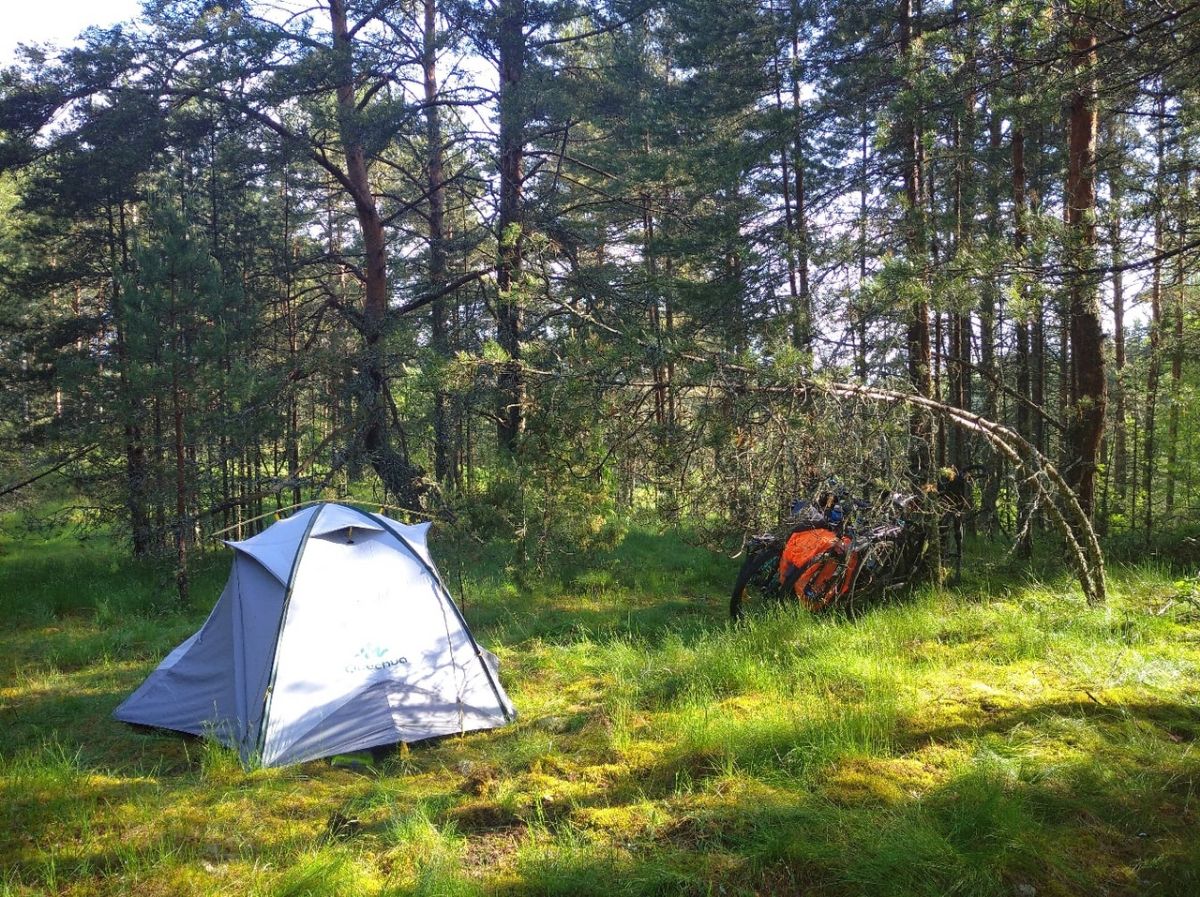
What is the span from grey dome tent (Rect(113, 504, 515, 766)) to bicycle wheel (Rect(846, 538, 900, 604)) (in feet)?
10.8

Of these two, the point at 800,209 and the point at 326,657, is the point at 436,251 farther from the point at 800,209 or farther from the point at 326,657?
the point at 326,657

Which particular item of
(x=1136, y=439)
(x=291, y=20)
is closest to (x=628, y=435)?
(x=291, y=20)

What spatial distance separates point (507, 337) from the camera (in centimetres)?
804

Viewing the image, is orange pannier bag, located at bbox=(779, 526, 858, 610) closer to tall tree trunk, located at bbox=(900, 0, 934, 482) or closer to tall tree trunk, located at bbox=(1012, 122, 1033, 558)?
tall tree trunk, located at bbox=(900, 0, 934, 482)

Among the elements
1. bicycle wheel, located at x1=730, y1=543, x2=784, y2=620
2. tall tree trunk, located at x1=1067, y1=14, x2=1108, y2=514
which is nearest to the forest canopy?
tall tree trunk, located at x1=1067, y1=14, x2=1108, y2=514

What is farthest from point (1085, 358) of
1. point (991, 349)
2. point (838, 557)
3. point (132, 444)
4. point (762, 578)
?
point (132, 444)

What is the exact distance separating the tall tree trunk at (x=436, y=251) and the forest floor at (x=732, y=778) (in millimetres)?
3055

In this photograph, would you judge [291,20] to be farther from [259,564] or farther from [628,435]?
[628,435]

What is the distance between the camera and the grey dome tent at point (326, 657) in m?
4.83

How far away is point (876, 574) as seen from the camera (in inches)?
260

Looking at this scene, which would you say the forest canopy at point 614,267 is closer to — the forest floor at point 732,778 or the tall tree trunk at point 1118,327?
the tall tree trunk at point 1118,327

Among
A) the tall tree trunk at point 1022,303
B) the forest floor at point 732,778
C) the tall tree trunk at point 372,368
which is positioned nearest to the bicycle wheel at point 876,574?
the forest floor at point 732,778

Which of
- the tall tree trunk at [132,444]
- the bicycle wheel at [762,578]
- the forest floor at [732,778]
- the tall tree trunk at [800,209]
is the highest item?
the tall tree trunk at [800,209]

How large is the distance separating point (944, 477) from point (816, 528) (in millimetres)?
1167
